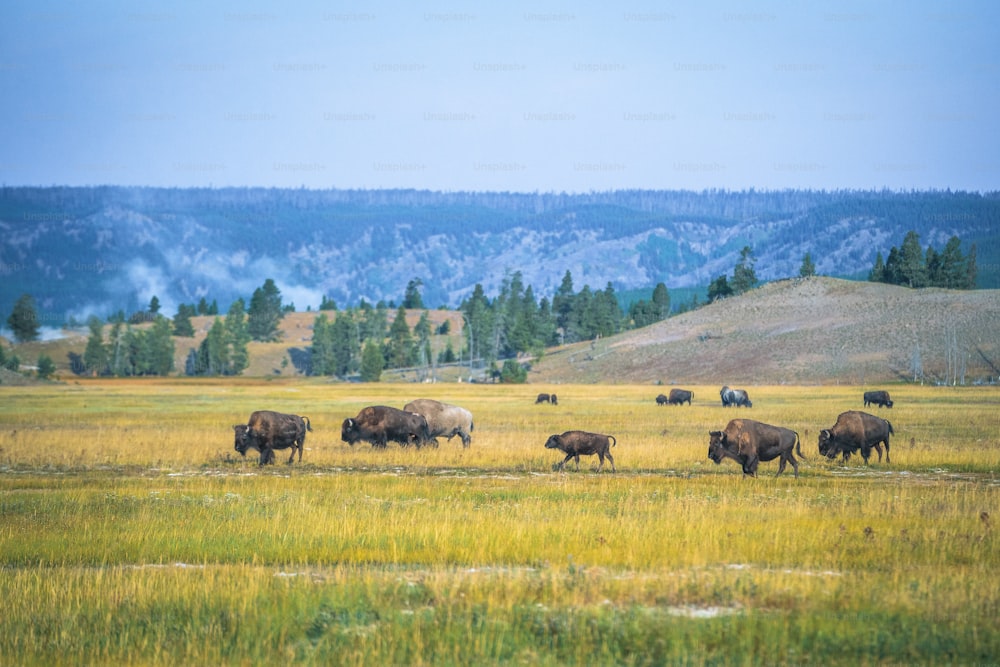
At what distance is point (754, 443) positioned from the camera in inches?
989

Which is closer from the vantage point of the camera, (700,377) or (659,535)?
(659,535)

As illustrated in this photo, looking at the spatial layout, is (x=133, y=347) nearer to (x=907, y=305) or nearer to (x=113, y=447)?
(x=907, y=305)

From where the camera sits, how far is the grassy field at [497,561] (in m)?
10.7

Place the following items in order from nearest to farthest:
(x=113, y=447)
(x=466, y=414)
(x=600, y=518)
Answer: (x=600, y=518)
(x=113, y=447)
(x=466, y=414)

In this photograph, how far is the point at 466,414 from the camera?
35625 mm

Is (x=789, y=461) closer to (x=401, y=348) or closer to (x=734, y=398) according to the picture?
(x=734, y=398)

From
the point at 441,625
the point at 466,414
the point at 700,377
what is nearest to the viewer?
the point at 441,625

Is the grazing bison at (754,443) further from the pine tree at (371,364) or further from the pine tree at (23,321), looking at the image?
the pine tree at (23,321)

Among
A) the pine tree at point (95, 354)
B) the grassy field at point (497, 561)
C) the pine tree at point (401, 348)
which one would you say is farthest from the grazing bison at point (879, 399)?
the pine tree at point (95, 354)

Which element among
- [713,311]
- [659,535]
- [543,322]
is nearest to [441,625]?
[659,535]

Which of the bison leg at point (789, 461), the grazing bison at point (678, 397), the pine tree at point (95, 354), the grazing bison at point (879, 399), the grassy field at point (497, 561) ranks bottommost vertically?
the grassy field at point (497, 561)

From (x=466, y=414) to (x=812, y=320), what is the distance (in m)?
127

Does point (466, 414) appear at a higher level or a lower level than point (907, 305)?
lower

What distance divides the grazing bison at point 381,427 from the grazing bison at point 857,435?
12.4 metres
